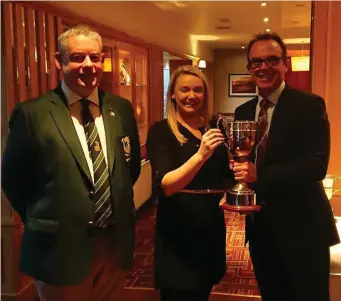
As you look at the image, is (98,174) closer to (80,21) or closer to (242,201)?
(242,201)

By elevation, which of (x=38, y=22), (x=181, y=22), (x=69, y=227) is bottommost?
(x=69, y=227)

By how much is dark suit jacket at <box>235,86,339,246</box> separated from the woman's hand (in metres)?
0.18

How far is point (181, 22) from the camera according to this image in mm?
4934

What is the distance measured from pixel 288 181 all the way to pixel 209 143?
11.2 inches

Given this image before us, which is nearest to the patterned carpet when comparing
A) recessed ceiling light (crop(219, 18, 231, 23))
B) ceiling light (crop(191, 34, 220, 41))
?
recessed ceiling light (crop(219, 18, 231, 23))

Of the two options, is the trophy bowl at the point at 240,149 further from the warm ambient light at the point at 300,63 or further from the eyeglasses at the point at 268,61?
the warm ambient light at the point at 300,63

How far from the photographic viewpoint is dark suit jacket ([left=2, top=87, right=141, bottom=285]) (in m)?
1.39

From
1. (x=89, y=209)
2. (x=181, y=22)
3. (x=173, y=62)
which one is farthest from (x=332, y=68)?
(x=173, y=62)

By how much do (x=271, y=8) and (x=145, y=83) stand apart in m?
1.42

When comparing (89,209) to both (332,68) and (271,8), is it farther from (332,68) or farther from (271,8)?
(271,8)

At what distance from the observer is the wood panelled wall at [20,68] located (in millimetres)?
2283

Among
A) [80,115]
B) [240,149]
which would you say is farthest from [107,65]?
[240,149]

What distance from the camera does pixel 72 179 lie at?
141 centimetres

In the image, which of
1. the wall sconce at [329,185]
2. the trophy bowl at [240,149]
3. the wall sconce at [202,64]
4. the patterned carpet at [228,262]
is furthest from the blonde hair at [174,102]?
the wall sconce at [202,64]
